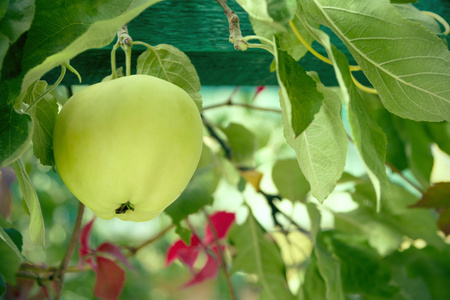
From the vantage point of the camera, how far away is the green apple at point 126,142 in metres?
0.19

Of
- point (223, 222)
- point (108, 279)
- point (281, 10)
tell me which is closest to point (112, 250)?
point (108, 279)

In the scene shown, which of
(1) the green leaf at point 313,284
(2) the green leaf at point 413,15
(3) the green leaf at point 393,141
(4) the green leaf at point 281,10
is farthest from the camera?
(3) the green leaf at point 393,141

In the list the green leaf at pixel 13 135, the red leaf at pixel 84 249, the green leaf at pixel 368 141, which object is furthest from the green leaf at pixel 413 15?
the red leaf at pixel 84 249

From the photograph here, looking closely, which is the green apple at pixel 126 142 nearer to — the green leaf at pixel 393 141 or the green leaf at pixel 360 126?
the green leaf at pixel 360 126

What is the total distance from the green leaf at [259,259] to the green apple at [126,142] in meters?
0.23

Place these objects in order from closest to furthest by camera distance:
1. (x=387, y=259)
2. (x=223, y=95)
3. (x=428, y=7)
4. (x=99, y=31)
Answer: (x=99, y=31) < (x=428, y=7) < (x=387, y=259) < (x=223, y=95)

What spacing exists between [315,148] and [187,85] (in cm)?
8

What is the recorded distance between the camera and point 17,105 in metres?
0.19

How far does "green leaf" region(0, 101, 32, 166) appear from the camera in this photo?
0.17 m

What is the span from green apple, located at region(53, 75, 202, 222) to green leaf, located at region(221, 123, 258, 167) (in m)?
0.32

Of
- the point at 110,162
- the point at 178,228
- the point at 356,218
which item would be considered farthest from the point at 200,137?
the point at 356,218

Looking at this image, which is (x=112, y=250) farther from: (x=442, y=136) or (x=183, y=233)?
(x=442, y=136)

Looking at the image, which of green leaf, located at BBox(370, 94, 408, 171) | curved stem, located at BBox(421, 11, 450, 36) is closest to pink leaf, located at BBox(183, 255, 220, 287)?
green leaf, located at BBox(370, 94, 408, 171)

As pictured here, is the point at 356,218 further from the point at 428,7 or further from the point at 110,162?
the point at 110,162
